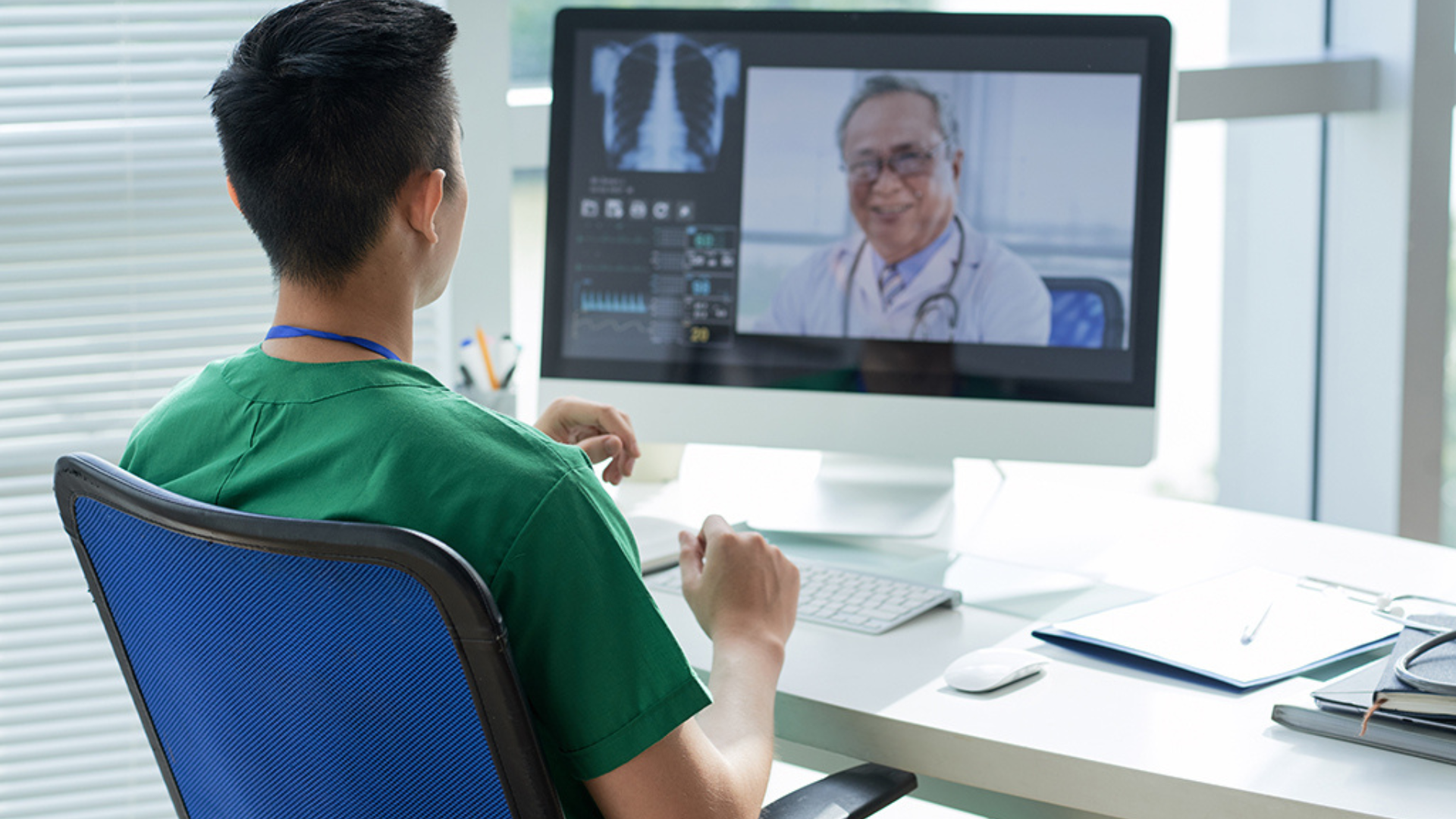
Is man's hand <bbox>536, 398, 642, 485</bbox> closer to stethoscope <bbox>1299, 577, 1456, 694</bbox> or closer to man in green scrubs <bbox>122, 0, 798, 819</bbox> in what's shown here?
man in green scrubs <bbox>122, 0, 798, 819</bbox>

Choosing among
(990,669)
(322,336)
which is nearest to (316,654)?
(322,336)

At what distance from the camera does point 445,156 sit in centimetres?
84

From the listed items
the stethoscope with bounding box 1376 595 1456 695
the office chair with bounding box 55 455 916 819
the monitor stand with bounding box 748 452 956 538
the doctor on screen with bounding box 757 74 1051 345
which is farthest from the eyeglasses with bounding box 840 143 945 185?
the office chair with bounding box 55 455 916 819

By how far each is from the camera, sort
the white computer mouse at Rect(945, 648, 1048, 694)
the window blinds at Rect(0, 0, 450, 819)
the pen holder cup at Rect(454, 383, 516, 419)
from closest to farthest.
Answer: the white computer mouse at Rect(945, 648, 1048, 694), the pen holder cup at Rect(454, 383, 516, 419), the window blinds at Rect(0, 0, 450, 819)

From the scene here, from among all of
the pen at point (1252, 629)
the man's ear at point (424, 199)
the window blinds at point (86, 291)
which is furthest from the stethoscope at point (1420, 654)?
the window blinds at point (86, 291)

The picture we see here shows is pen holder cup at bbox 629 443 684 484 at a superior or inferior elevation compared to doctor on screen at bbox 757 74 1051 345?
Result: inferior

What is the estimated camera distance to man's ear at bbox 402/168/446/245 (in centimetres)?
81

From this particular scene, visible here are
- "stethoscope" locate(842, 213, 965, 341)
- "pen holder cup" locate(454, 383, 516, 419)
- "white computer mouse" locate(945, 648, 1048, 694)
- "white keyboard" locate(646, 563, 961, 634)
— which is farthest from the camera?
"pen holder cup" locate(454, 383, 516, 419)

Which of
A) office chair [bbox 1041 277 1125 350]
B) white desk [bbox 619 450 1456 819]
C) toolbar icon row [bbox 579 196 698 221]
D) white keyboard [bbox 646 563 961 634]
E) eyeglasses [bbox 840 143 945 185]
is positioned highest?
eyeglasses [bbox 840 143 945 185]

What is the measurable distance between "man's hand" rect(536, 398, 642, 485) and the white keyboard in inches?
5.1

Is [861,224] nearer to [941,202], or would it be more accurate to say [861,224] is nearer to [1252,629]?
[941,202]

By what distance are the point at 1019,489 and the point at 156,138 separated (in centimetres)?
139

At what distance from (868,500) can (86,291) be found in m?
1.20

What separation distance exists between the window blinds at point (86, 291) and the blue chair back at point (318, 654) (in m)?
1.14
